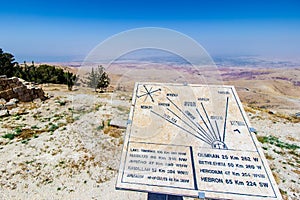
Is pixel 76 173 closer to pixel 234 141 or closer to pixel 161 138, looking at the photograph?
pixel 161 138

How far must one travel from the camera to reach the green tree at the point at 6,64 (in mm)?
28095

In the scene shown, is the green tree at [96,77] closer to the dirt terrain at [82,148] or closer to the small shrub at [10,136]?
the dirt terrain at [82,148]

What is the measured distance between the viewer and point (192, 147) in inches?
165

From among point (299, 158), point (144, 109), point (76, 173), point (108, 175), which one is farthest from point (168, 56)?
point (299, 158)

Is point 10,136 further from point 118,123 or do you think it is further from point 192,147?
point 192,147

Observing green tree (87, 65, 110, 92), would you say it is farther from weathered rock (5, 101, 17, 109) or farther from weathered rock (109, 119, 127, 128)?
weathered rock (5, 101, 17, 109)

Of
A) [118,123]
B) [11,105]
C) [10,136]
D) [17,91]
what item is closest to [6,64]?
[17,91]

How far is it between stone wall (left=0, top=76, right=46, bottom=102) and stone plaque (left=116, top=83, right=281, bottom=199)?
13.0 m

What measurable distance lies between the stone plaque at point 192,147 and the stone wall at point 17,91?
13.0 m

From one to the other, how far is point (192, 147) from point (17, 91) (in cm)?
1487

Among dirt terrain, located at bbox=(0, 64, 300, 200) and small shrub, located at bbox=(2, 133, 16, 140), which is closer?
dirt terrain, located at bbox=(0, 64, 300, 200)

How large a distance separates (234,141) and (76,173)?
4843 millimetres

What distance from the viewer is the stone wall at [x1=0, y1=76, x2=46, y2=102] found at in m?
14.6

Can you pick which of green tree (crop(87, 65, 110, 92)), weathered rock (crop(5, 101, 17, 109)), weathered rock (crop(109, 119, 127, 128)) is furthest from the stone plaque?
weathered rock (crop(5, 101, 17, 109))
